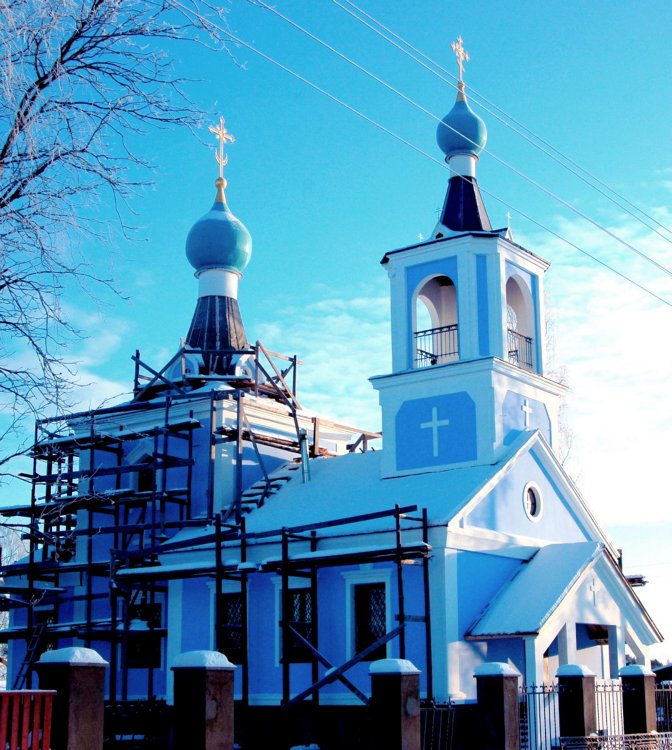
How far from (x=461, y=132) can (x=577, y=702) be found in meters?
10.8

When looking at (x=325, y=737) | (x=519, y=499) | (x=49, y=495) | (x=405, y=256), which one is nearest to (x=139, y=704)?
(x=325, y=737)

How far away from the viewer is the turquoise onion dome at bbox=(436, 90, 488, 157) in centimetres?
2072

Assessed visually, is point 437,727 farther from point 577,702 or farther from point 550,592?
point 550,592

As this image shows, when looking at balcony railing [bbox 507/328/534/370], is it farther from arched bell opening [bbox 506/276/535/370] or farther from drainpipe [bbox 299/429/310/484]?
drainpipe [bbox 299/429/310/484]

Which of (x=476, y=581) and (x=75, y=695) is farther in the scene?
(x=476, y=581)

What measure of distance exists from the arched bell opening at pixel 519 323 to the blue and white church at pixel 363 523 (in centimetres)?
4

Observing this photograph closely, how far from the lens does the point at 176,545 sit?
19281mm

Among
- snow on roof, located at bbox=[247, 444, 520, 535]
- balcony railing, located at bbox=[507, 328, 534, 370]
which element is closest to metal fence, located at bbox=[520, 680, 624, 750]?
snow on roof, located at bbox=[247, 444, 520, 535]

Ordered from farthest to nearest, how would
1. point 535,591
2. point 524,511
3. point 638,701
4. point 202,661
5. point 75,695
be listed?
point 524,511 → point 535,591 → point 638,701 → point 202,661 → point 75,695

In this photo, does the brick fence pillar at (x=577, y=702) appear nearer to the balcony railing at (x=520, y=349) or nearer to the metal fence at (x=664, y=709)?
the metal fence at (x=664, y=709)

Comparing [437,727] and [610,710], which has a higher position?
[610,710]

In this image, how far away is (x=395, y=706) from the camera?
36.3 feet

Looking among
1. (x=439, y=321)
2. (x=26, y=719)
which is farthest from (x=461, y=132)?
(x=26, y=719)

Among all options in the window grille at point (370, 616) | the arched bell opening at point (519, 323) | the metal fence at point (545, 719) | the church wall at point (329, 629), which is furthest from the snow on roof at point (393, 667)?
the arched bell opening at point (519, 323)
